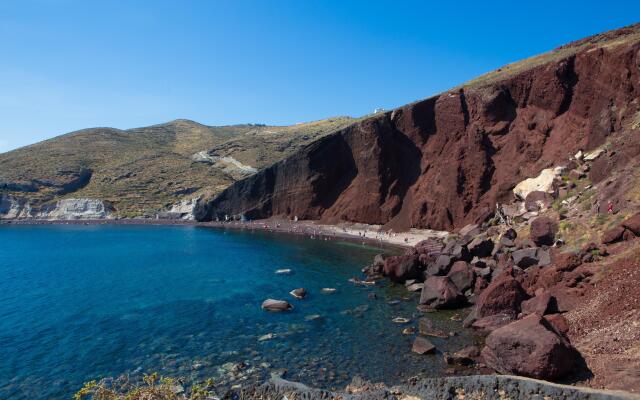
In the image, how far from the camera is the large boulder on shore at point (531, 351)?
63.5 ft

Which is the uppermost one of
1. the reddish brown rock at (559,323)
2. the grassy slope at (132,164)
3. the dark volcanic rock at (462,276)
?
the grassy slope at (132,164)

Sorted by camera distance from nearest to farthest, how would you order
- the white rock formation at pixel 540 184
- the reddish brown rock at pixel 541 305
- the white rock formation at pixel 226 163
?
the reddish brown rock at pixel 541 305 → the white rock formation at pixel 540 184 → the white rock formation at pixel 226 163

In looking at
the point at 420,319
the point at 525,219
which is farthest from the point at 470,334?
the point at 525,219

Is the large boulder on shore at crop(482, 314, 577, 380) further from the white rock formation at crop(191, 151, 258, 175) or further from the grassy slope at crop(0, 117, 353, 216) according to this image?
the white rock formation at crop(191, 151, 258, 175)

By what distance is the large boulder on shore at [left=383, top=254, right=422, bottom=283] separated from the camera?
44562mm

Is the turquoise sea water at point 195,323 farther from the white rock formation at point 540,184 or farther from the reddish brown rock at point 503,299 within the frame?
the white rock formation at point 540,184

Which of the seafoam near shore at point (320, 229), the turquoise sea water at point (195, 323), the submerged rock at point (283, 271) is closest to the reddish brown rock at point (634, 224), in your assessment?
the turquoise sea water at point (195, 323)

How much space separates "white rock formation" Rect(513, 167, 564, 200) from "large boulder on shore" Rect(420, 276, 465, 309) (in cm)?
2395

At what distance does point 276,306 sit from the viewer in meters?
35.6

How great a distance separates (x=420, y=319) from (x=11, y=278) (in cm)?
4851

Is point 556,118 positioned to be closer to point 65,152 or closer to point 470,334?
point 470,334

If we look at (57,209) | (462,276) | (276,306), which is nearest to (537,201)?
(462,276)

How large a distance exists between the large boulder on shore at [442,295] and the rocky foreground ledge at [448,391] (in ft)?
50.4

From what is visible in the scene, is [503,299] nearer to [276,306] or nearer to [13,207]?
[276,306]
